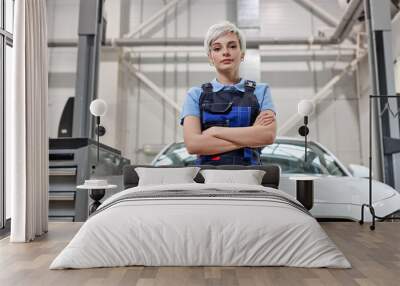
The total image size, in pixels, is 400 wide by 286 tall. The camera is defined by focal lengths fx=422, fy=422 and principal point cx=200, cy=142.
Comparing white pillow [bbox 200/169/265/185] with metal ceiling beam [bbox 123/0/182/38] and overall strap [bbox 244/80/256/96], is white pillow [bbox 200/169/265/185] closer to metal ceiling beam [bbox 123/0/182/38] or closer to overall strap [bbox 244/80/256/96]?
overall strap [bbox 244/80/256/96]

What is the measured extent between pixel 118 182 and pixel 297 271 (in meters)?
2.49

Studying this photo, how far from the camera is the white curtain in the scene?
10.4 feet

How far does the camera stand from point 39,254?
270cm

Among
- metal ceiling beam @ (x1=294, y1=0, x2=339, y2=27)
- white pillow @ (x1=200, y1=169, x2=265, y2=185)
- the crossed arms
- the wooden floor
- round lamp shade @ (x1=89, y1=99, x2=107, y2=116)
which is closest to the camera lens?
the wooden floor

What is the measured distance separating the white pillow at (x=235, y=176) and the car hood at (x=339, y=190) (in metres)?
0.57

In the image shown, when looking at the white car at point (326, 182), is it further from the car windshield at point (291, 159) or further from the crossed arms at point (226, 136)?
the crossed arms at point (226, 136)

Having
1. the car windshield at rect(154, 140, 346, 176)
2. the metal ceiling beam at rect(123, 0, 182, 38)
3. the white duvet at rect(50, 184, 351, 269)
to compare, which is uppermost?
the metal ceiling beam at rect(123, 0, 182, 38)

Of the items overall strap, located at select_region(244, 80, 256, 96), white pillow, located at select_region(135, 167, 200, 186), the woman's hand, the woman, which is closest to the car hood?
the woman

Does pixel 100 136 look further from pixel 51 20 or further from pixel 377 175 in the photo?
pixel 377 175

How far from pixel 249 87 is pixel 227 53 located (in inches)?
15.9

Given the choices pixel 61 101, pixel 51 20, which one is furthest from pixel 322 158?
pixel 51 20

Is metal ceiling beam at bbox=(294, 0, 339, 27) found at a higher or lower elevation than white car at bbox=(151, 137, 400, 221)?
higher

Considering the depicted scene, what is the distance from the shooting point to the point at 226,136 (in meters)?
4.00

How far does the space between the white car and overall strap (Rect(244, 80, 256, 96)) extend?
1.87 feet
